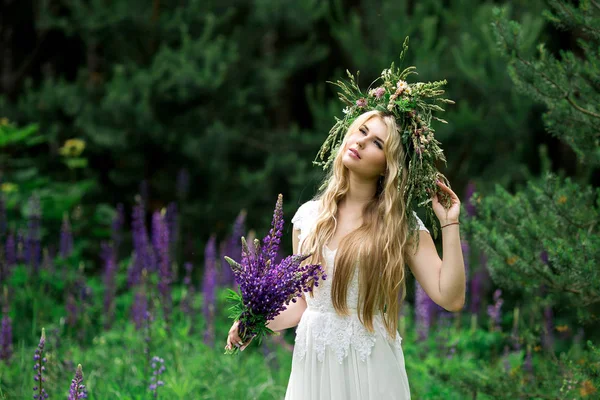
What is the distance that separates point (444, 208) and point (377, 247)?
0.91ft

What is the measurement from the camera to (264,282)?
91.3 inches

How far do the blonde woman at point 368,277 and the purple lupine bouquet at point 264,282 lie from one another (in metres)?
0.14

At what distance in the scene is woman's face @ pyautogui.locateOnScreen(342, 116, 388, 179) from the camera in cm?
266

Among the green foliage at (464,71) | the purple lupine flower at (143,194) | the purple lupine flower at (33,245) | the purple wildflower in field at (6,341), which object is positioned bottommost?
the purple wildflower in field at (6,341)

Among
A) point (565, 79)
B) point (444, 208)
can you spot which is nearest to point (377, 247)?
point (444, 208)

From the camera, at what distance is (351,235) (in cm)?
266

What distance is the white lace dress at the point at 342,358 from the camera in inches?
101

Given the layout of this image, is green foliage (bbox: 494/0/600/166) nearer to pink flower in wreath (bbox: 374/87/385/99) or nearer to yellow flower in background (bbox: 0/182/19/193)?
pink flower in wreath (bbox: 374/87/385/99)

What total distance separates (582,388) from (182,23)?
5.79 metres

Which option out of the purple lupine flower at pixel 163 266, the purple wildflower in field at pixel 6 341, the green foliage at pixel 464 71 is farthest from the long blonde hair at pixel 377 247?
the green foliage at pixel 464 71

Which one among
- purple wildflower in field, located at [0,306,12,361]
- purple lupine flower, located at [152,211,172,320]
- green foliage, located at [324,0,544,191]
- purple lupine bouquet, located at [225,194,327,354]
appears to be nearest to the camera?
purple lupine bouquet, located at [225,194,327,354]

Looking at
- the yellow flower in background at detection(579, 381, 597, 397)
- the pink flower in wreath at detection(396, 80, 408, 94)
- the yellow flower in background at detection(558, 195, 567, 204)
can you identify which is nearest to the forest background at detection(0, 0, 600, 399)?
the yellow flower in background at detection(558, 195, 567, 204)

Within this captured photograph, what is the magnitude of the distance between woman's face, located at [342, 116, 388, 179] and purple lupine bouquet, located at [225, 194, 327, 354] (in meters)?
0.41

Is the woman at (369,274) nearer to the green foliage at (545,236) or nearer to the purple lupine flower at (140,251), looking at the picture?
the green foliage at (545,236)
